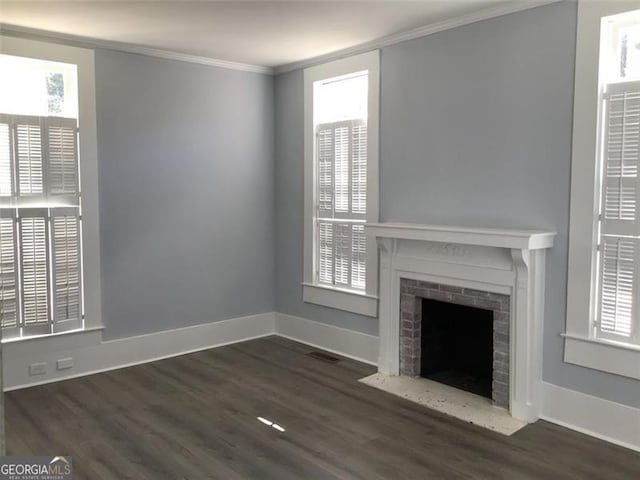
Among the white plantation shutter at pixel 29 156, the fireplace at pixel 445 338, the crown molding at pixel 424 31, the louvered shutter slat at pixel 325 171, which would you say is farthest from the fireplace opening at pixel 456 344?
the white plantation shutter at pixel 29 156

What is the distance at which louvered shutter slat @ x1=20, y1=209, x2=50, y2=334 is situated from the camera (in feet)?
14.0

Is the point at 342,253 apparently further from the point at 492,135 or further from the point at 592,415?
the point at 592,415

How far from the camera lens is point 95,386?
14.2 ft

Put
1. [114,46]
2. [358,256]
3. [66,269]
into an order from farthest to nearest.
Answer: [358,256] < [114,46] < [66,269]

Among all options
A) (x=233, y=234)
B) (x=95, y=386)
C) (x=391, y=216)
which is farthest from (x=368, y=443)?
(x=233, y=234)

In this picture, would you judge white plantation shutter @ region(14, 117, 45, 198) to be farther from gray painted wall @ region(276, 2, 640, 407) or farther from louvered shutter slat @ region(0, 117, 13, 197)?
gray painted wall @ region(276, 2, 640, 407)

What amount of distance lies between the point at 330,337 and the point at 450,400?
1.54m

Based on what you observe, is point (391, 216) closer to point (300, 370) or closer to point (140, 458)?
point (300, 370)

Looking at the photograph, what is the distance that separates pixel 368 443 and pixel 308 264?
2358mm

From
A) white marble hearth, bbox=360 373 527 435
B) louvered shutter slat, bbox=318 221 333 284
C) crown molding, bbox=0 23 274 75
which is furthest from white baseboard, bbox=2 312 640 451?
crown molding, bbox=0 23 274 75

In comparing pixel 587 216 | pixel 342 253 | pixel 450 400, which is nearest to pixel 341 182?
pixel 342 253

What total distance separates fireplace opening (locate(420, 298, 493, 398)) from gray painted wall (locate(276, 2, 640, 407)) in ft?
1.92

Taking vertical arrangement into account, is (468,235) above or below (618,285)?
above

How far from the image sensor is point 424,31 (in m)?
4.24
